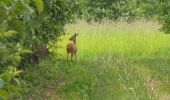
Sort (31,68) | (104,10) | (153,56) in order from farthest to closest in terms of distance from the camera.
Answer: (104,10)
(153,56)
(31,68)

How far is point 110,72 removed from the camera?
8.93m

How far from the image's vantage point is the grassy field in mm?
7777

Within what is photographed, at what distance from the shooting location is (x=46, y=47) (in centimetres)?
909

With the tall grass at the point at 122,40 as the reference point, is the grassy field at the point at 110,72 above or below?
below

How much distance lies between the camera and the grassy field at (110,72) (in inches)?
306

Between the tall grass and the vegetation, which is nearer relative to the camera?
the vegetation

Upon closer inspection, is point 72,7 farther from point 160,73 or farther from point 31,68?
point 160,73

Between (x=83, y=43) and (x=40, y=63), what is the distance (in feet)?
11.3

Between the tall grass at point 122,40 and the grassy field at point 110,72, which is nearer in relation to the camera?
the grassy field at point 110,72

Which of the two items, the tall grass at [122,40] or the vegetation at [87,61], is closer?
the vegetation at [87,61]

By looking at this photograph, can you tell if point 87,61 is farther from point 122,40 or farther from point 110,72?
point 122,40

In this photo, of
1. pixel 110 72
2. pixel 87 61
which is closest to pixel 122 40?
pixel 87 61

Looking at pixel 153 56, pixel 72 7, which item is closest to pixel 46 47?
pixel 72 7

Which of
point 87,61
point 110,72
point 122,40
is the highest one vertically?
point 122,40
